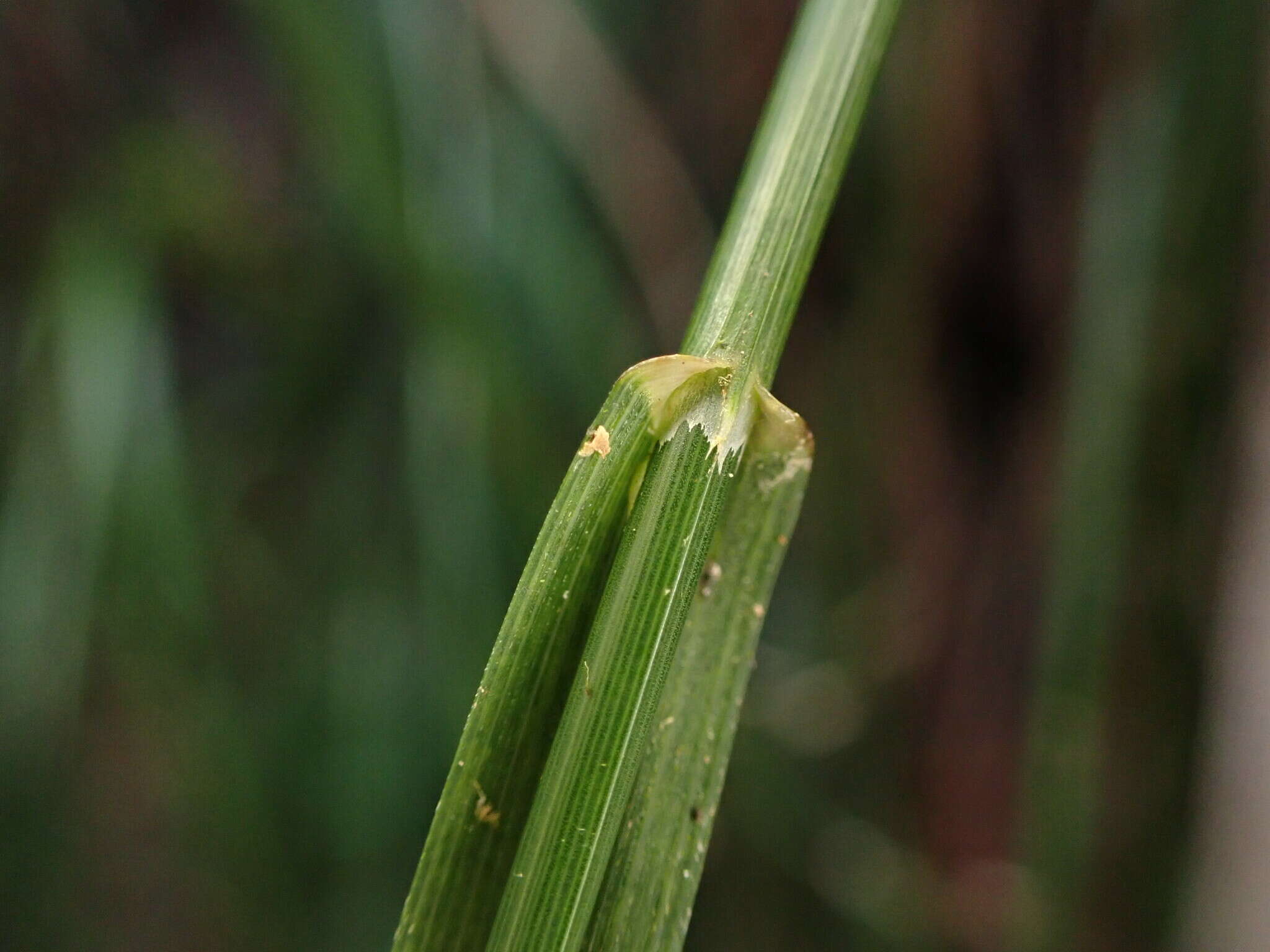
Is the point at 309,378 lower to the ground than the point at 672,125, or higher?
lower

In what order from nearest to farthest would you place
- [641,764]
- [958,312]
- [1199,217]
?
[641,764]
[1199,217]
[958,312]

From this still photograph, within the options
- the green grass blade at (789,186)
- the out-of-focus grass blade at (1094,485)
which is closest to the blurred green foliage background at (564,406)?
the out-of-focus grass blade at (1094,485)

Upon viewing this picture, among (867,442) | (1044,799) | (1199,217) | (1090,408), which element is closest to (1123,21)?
(1199,217)

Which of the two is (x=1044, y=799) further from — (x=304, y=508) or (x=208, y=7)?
(x=208, y=7)

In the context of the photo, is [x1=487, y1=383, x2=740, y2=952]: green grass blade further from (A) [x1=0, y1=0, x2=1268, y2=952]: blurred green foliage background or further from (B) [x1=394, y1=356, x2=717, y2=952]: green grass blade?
(A) [x1=0, y1=0, x2=1268, y2=952]: blurred green foliage background

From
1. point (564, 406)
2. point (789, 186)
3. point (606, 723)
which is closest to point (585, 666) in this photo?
point (606, 723)

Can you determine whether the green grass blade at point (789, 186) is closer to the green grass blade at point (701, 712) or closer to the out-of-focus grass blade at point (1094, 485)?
the green grass blade at point (701, 712)
